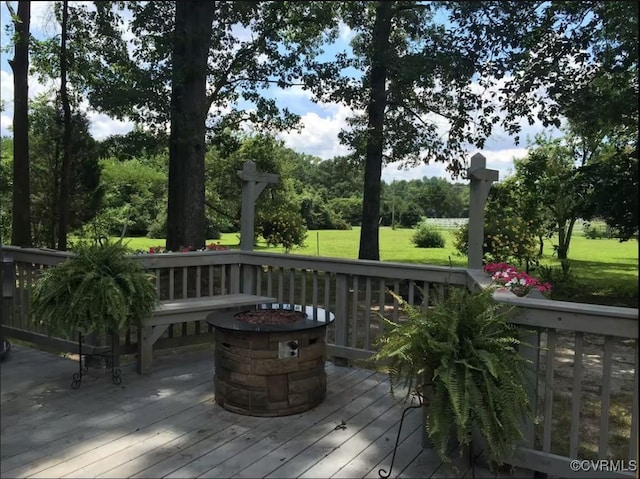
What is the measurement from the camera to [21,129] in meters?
7.50

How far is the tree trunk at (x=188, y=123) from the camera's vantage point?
6586 mm

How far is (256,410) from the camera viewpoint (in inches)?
109

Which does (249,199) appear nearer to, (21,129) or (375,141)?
(375,141)

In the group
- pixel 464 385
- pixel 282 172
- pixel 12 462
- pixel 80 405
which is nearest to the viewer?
pixel 464 385

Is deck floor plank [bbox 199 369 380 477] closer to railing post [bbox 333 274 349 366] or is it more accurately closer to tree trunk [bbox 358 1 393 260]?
railing post [bbox 333 274 349 366]

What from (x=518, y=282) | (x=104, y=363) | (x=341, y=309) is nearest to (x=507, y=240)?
(x=341, y=309)

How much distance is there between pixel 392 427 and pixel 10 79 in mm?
8295

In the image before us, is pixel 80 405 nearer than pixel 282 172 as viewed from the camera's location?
Yes

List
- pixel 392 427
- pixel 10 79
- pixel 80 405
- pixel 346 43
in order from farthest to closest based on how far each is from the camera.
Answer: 1. pixel 10 79
2. pixel 346 43
3. pixel 80 405
4. pixel 392 427

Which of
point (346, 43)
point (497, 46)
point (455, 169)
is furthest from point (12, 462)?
point (455, 169)

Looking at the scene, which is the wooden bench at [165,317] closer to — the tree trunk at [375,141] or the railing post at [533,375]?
the railing post at [533,375]

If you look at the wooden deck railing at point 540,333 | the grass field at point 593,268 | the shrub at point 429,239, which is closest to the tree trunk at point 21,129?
the grass field at point 593,268

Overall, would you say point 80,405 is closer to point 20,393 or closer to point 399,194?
point 20,393

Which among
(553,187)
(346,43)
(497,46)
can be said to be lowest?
(553,187)
